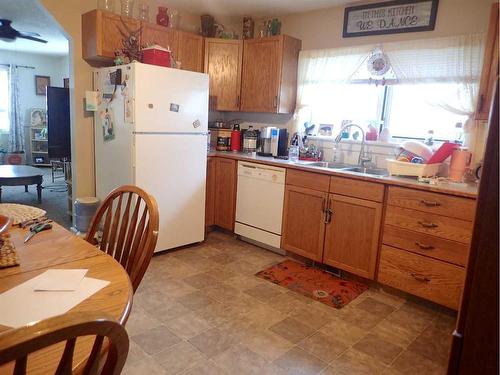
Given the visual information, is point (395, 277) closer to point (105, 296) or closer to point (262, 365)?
point (262, 365)

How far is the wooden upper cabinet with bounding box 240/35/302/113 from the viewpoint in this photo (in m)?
3.59

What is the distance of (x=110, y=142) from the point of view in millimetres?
3125

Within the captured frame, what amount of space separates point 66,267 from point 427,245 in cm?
218

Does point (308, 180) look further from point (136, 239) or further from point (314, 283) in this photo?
point (136, 239)

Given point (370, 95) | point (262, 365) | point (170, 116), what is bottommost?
point (262, 365)

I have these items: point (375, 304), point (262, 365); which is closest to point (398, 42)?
point (375, 304)

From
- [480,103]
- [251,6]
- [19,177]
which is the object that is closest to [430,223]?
[480,103]

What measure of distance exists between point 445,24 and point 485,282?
2730mm

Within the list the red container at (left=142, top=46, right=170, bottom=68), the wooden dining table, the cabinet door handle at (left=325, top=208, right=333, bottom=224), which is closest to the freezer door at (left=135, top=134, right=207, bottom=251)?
the red container at (left=142, top=46, right=170, bottom=68)

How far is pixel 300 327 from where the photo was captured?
87.4 inches

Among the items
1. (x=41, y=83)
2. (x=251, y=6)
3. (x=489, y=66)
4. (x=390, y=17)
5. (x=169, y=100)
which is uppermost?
(x=251, y=6)

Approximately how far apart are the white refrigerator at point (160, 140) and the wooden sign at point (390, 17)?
4.70 feet

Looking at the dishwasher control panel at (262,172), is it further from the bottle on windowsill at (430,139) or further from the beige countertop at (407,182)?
the bottle on windowsill at (430,139)

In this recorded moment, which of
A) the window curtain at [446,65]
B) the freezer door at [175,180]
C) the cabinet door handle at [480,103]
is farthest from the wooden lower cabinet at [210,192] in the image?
the cabinet door handle at [480,103]
